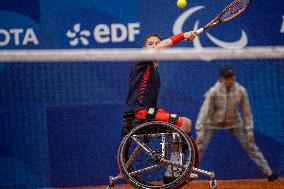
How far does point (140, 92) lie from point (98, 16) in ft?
8.78

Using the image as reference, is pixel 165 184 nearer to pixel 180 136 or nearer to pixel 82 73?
pixel 180 136

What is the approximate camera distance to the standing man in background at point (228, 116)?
711cm

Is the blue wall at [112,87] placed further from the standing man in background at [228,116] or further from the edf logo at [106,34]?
the standing man in background at [228,116]

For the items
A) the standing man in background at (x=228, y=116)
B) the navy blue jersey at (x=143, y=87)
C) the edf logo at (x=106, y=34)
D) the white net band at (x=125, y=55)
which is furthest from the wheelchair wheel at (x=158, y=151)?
the edf logo at (x=106, y=34)

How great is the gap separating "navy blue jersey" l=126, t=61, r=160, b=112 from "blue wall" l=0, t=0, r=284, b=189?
1951 millimetres

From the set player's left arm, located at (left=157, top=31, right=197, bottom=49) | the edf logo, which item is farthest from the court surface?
player's left arm, located at (left=157, top=31, right=197, bottom=49)

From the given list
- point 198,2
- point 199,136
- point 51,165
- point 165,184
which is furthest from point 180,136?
point 198,2

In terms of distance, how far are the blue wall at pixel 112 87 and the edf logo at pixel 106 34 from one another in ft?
0.06

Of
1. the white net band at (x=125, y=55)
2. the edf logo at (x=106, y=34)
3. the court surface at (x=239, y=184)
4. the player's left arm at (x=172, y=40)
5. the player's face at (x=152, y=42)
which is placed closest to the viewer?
the white net band at (x=125, y=55)

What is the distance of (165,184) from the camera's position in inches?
215

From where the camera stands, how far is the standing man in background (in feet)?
23.3

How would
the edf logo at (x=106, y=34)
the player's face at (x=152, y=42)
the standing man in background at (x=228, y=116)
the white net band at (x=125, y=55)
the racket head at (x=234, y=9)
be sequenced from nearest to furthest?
the white net band at (x=125, y=55), the player's face at (x=152, y=42), the racket head at (x=234, y=9), the standing man in background at (x=228, y=116), the edf logo at (x=106, y=34)

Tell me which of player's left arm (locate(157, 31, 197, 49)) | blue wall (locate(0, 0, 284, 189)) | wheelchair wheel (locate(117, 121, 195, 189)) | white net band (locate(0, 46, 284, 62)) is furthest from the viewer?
blue wall (locate(0, 0, 284, 189))

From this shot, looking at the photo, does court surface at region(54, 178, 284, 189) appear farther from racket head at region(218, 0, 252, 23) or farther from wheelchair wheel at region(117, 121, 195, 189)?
racket head at region(218, 0, 252, 23)
